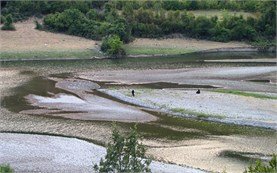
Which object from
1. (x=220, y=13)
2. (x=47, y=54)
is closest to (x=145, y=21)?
(x=220, y=13)

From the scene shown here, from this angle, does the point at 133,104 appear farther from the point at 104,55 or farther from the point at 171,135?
the point at 104,55

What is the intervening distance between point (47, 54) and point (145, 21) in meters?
22.4

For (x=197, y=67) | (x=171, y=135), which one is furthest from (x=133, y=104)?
(x=197, y=67)

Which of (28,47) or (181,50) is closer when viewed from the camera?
(28,47)

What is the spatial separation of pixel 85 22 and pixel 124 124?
159ft

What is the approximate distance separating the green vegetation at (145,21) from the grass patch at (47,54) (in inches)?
328

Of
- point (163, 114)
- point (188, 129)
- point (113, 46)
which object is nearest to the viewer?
point (188, 129)

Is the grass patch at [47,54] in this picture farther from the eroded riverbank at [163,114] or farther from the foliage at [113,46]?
the eroded riverbank at [163,114]

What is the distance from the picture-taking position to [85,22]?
94938 mm

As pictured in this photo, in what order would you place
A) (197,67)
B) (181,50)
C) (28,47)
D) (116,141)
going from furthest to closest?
1. (181,50)
2. (28,47)
3. (197,67)
4. (116,141)

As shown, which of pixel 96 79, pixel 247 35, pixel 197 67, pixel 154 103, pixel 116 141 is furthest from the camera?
pixel 247 35

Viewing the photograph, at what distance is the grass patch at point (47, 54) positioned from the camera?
80.3m

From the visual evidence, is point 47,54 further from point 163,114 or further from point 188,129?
point 188,129

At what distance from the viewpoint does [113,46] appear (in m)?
85.2
